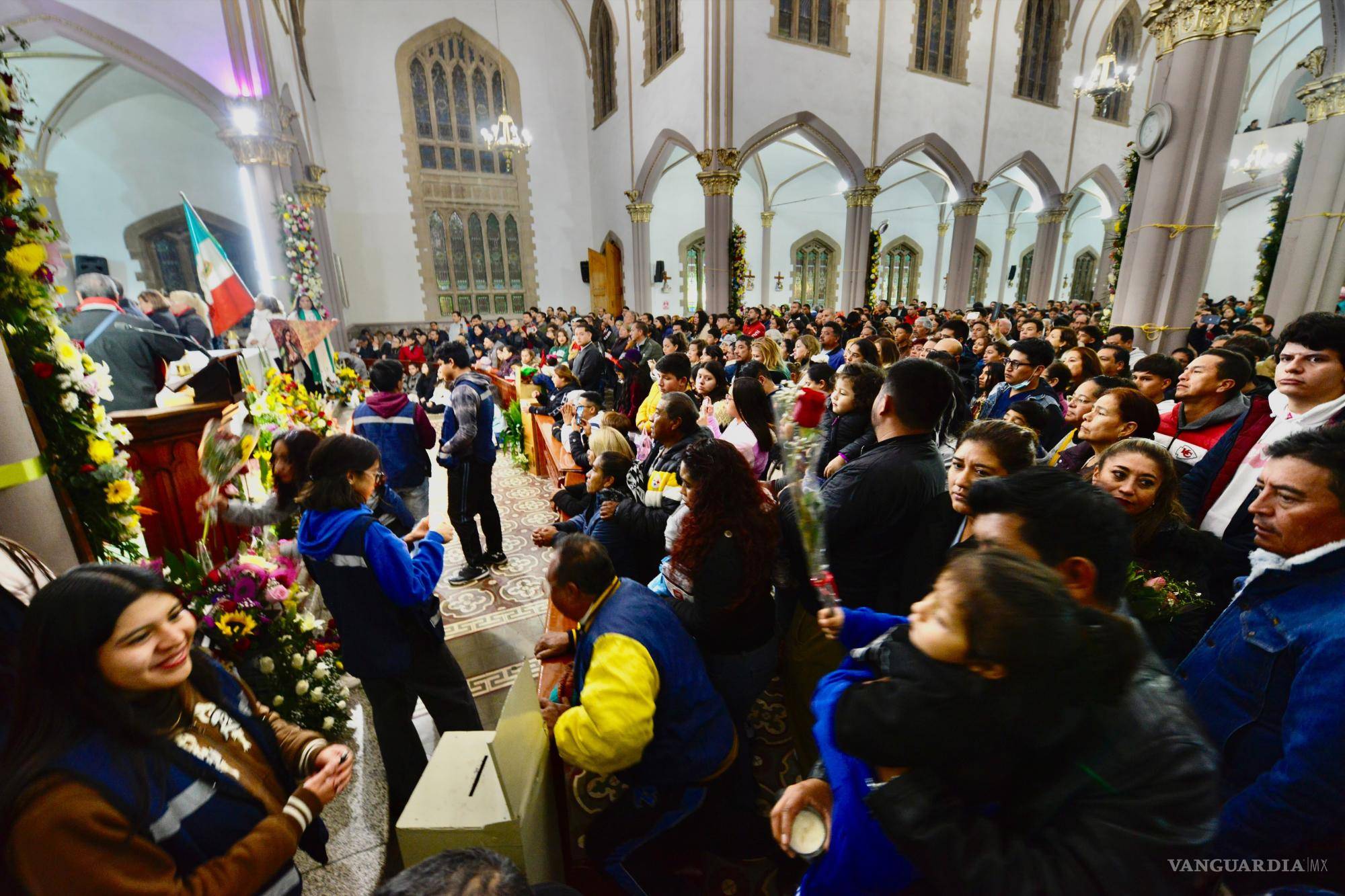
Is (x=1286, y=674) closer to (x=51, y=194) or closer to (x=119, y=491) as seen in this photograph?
(x=119, y=491)

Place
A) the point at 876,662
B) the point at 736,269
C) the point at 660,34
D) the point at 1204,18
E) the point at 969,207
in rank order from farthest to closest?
the point at 969,207 < the point at 660,34 < the point at 736,269 < the point at 1204,18 < the point at 876,662

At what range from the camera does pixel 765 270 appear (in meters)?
18.4

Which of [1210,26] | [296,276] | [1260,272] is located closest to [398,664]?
[1210,26]

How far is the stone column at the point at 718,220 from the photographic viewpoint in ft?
A: 36.2

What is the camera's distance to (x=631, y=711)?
1532mm

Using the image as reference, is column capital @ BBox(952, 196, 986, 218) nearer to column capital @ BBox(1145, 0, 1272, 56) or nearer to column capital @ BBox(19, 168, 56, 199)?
column capital @ BBox(1145, 0, 1272, 56)

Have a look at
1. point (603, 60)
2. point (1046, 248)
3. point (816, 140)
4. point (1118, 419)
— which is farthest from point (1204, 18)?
point (603, 60)

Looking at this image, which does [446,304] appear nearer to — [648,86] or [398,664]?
[648,86]

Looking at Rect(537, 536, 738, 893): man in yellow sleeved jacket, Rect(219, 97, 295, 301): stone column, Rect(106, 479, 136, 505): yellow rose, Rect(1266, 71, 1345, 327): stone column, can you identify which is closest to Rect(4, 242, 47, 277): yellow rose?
Rect(106, 479, 136, 505): yellow rose

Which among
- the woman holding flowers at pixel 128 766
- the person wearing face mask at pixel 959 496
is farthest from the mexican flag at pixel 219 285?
the person wearing face mask at pixel 959 496

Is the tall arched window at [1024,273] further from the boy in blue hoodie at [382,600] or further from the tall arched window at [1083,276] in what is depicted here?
the boy in blue hoodie at [382,600]

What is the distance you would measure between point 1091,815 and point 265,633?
3.04m

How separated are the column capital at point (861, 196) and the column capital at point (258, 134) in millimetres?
11268

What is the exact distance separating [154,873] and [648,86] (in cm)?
1510
